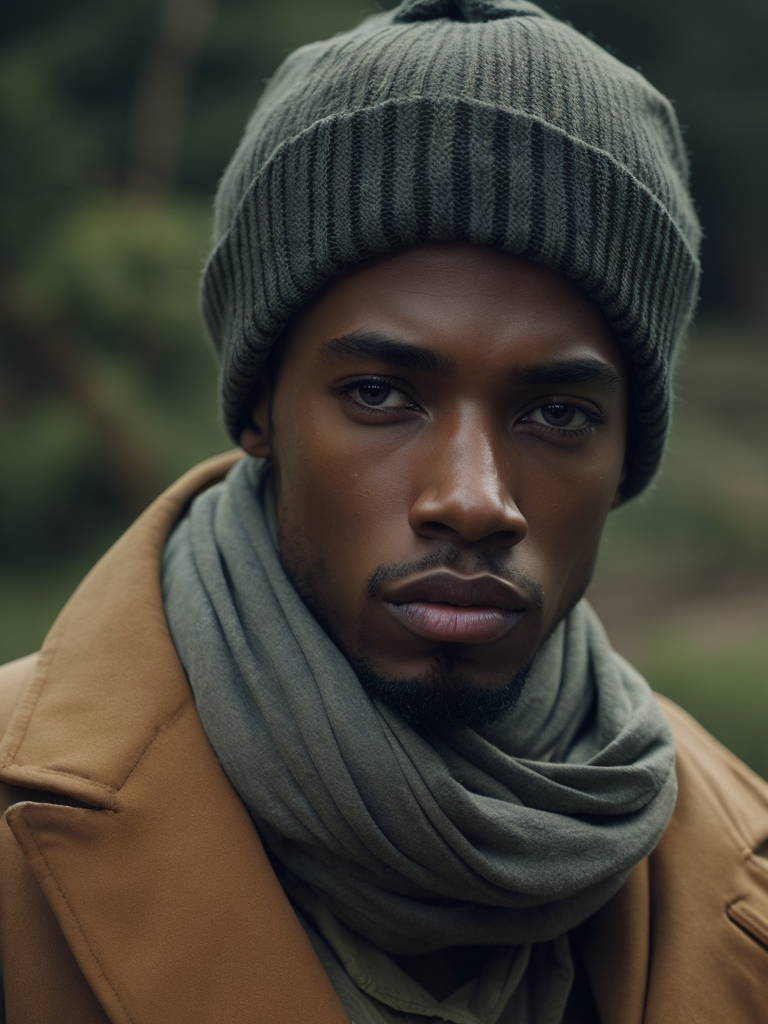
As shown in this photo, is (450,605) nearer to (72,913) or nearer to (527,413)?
(527,413)

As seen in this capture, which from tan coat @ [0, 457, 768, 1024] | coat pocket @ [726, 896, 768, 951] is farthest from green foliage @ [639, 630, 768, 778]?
tan coat @ [0, 457, 768, 1024]

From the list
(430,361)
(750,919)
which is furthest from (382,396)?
(750,919)

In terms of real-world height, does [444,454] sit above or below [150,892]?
above

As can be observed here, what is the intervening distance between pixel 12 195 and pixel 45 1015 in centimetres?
389

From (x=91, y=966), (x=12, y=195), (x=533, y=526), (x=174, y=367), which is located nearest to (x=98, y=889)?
(x=91, y=966)

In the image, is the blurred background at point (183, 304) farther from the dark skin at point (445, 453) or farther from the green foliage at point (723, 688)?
the dark skin at point (445, 453)

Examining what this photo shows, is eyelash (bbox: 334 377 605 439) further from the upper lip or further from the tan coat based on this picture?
the tan coat

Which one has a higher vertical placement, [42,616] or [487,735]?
[487,735]

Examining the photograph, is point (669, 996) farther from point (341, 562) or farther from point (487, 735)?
point (341, 562)

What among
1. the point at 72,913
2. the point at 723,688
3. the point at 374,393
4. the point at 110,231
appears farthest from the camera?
the point at 110,231

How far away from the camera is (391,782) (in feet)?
5.92

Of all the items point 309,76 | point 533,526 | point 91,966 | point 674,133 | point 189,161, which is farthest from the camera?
point 189,161

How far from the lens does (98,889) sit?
1.71 m

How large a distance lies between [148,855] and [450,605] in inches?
24.3
